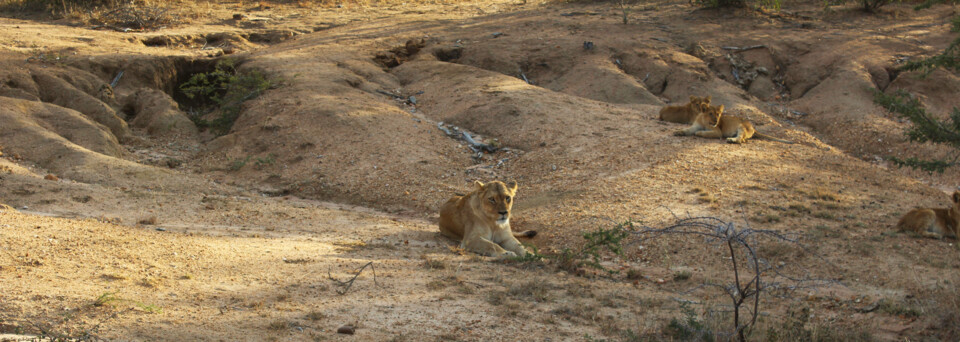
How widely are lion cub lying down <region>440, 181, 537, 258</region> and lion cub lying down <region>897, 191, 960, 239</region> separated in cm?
517

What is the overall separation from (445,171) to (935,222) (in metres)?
7.66

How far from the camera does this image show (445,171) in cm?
1316

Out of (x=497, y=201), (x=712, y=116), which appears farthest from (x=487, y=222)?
(x=712, y=116)

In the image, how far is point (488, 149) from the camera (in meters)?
14.1

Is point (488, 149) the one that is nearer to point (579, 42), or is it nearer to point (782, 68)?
point (579, 42)

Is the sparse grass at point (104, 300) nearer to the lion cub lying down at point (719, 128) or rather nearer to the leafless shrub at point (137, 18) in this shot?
the lion cub lying down at point (719, 128)

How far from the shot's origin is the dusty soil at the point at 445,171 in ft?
21.0

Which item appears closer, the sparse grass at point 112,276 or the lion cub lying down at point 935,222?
the sparse grass at point 112,276

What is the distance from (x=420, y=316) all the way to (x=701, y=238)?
4.43 meters

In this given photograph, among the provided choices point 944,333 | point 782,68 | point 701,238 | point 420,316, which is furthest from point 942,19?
point 420,316

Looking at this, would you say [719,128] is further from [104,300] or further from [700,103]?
[104,300]

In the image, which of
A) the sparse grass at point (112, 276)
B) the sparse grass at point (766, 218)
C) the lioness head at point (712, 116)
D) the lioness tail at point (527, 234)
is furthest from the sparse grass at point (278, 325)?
the lioness head at point (712, 116)

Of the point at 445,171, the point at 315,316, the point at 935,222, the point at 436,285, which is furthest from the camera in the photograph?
the point at 445,171

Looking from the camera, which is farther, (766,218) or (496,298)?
(766,218)
